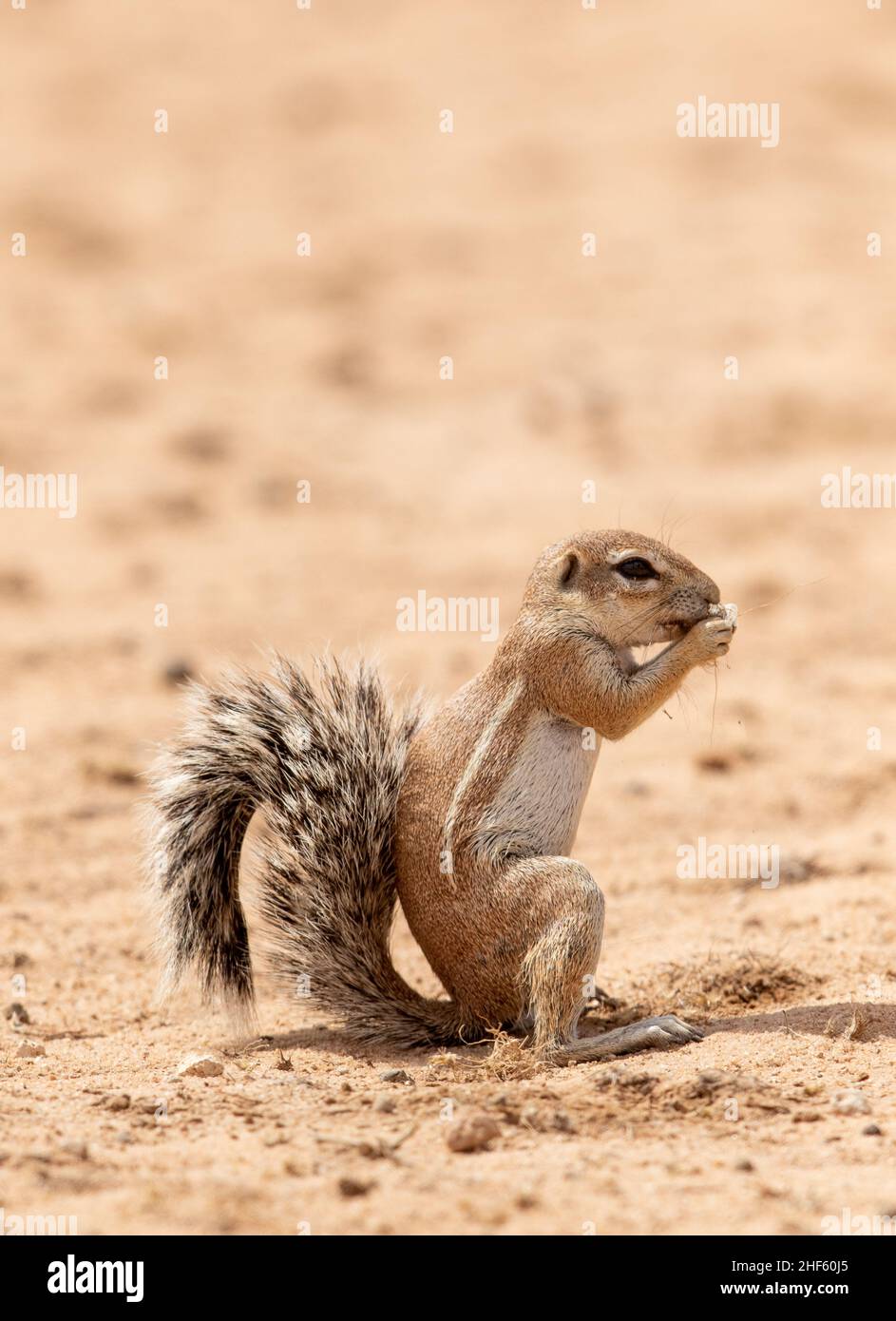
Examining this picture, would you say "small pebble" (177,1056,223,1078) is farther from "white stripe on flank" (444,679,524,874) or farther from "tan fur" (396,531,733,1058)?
"white stripe on flank" (444,679,524,874)

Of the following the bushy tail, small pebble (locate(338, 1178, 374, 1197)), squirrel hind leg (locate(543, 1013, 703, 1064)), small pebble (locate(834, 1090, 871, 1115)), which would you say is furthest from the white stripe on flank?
small pebble (locate(338, 1178, 374, 1197))

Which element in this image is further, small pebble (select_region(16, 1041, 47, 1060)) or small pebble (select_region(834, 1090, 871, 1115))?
small pebble (select_region(16, 1041, 47, 1060))

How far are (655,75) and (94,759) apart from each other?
60.5ft

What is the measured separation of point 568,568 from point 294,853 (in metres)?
1.40

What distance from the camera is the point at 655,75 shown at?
79.4 ft

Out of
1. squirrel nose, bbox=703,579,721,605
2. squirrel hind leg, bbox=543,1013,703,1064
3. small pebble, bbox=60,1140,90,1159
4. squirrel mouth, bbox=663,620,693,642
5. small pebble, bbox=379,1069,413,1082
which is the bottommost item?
small pebble, bbox=60,1140,90,1159

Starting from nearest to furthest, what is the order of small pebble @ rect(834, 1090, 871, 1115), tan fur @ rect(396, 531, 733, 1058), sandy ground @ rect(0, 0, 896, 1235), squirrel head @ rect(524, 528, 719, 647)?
1. sandy ground @ rect(0, 0, 896, 1235)
2. small pebble @ rect(834, 1090, 871, 1115)
3. tan fur @ rect(396, 531, 733, 1058)
4. squirrel head @ rect(524, 528, 719, 647)

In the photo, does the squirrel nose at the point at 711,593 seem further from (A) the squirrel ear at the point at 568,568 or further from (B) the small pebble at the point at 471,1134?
(B) the small pebble at the point at 471,1134

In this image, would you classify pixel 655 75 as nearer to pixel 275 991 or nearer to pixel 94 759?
pixel 94 759

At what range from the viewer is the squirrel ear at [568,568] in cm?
571

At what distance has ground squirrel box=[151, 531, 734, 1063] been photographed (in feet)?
17.9

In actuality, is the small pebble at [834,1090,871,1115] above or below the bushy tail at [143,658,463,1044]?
below

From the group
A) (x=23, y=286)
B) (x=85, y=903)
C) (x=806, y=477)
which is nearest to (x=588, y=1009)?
(x=85, y=903)
